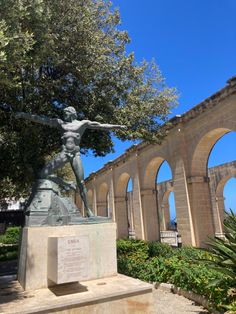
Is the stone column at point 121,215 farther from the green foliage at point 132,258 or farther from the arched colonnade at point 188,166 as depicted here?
the green foliage at point 132,258

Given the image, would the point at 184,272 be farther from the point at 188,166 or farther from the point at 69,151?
the point at 188,166

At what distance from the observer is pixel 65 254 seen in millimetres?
5305

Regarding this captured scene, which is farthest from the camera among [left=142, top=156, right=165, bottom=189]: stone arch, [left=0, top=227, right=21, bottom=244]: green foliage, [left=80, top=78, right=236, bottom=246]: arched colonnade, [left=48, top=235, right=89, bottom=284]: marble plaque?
[left=0, top=227, right=21, bottom=244]: green foliage

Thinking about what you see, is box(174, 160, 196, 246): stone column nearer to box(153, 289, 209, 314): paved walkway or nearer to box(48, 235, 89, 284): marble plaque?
box(153, 289, 209, 314): paved walkway

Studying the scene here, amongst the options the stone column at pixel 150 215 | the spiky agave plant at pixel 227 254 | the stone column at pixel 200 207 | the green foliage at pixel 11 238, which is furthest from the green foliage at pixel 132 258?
the green foliage at pixel 11 238

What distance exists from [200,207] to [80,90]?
784cm

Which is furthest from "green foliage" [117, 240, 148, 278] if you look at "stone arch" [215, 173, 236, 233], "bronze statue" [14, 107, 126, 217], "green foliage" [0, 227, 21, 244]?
"green foliage" [0, 227, 21, 244]

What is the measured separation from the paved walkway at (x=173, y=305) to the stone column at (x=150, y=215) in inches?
431

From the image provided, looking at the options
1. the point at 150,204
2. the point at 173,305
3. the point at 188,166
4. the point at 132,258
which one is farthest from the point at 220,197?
the point at 173,305

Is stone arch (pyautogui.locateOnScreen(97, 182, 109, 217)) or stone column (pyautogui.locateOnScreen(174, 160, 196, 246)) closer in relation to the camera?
stone column (pyautogui.locateOnScreen(174, 160, 196, 246))

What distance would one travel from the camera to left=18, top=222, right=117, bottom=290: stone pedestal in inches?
208

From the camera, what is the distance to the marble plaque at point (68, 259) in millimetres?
5219

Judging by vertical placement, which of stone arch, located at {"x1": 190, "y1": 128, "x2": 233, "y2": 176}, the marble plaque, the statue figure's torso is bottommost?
the marble plaque

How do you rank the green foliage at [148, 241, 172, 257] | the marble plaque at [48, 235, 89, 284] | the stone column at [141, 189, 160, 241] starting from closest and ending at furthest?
the marble plaque at [48, 235, 89, 284]
the green foliage at [148, 241, 172, 257]
the stone column at [141, 189, 160, 241]
